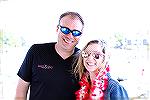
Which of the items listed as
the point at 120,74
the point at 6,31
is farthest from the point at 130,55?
the point at 6,31

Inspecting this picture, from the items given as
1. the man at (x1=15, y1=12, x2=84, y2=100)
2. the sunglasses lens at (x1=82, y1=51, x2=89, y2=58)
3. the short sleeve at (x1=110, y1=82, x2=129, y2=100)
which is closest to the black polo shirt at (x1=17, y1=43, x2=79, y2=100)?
the man at (x1=15, y1=12, x2=84, y2=100)

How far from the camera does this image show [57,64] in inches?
66.6

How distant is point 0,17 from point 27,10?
0.82ft

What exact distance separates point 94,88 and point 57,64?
0.97 ft

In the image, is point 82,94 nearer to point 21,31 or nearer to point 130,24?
point 130,24

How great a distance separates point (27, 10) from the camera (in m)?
2.21

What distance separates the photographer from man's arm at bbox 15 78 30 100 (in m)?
1.79

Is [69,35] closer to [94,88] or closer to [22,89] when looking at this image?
[94,88]

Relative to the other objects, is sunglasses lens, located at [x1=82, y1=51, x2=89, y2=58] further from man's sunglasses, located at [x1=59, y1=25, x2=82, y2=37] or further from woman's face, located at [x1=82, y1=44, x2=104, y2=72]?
man's sunglasses, located at [x1=59, y1=25, x2=82, y2=37]

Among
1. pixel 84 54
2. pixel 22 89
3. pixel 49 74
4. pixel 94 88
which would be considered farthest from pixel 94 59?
pixel 22 89

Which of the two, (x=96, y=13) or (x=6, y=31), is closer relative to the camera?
(x=96, y=13)

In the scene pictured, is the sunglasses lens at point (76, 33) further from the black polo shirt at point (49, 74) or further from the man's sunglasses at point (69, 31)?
the black polo shirt at point (49, 74)

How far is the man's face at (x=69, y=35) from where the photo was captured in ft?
5.36

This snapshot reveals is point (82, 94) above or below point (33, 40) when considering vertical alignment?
below
